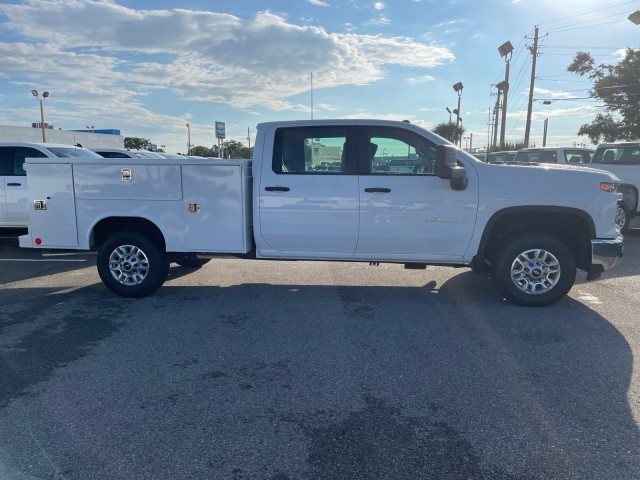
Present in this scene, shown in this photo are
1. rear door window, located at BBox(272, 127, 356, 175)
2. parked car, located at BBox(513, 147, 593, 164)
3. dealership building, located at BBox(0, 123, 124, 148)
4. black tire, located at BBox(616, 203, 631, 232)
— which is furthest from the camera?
dealership building, located at BBox(0, 123, 124, 148)

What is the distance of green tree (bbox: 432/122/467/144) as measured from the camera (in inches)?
1374

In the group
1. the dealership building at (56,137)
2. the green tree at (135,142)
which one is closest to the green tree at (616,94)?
the dealership building at (56,137)

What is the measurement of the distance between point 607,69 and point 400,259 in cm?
3092

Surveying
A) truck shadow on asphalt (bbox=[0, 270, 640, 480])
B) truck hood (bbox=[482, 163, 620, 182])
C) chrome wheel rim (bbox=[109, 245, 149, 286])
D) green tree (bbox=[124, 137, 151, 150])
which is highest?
green tree (bbox=[124, 137, 151, 150])

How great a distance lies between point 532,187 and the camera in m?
5.58

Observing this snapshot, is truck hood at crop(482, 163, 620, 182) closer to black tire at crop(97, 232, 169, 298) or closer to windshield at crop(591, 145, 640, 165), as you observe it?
black tire at crop(97, 232, 169, 298)

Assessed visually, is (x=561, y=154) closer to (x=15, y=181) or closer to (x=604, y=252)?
(x=604, y=252)

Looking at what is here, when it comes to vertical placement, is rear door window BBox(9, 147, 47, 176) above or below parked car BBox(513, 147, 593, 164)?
below

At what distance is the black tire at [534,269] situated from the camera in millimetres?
5699

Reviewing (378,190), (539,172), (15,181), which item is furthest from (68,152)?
(539,172)

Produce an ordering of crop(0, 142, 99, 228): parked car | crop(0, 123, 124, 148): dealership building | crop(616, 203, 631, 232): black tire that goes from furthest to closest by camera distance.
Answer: crop(0, 123, 124, 148): dealership building < crop(616, 203, 631, 232): black tire < crop(0, 142, 99, 228): parked car

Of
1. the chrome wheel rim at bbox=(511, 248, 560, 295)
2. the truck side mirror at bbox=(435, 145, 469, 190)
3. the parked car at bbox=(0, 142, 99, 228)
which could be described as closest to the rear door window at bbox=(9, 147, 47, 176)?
the parked car at bbox=(0, 142, 99, 228)

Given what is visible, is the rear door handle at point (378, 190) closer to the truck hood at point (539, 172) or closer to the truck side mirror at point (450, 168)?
the truck side mirror at point (450, 168)

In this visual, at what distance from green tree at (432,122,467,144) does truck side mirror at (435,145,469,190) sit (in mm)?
30418
